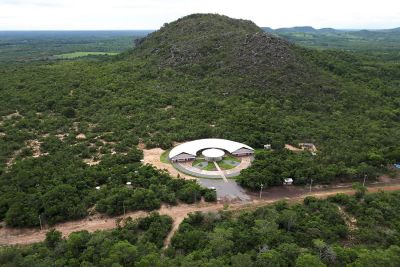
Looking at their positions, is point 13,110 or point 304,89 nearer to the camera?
point 13,110

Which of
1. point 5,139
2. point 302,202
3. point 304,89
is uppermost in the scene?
point 304,89

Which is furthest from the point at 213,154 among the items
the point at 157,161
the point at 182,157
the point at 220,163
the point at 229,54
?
the point at 229,54

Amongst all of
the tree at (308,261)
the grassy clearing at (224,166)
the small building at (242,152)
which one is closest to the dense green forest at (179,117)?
the small building at (242,152)

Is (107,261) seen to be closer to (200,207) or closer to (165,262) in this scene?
(165,262)

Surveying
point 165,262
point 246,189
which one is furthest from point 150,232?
point 246,189

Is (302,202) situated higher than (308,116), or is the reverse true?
(308,116)

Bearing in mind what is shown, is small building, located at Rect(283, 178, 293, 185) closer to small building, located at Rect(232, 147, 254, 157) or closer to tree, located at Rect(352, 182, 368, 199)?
tree, located at Rect(352, 182, 368, 199)

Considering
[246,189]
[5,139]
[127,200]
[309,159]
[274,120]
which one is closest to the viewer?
[127,200]
